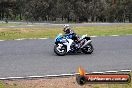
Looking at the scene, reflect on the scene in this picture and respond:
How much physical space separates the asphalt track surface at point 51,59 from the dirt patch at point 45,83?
101 cm

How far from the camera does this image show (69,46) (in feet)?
50.2

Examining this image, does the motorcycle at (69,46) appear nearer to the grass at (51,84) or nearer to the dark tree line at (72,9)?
the grass at (51,84)

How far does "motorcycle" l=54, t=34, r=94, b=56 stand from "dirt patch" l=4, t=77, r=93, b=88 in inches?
189

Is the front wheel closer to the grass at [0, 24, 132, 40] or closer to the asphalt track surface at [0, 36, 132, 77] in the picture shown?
the asphalt track surface at [0, 36, 132, 77]

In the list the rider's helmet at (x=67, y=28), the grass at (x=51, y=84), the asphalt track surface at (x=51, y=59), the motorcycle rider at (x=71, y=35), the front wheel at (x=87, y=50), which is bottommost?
the grass at (x=51, y=84)

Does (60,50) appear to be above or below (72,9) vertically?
below

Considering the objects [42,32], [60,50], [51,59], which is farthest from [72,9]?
[51,59]

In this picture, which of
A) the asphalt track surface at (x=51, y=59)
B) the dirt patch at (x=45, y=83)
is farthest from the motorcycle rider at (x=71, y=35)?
the dirt patch at (x=45, y=83)

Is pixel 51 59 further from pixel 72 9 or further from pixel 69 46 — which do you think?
pixel 72 9

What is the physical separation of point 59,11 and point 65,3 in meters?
2.00

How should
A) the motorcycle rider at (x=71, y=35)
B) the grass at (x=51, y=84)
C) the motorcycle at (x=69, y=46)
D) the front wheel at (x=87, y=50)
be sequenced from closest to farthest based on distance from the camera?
the grass at (x=51, y=84) < the motorcycle at (x=69, y=46) < the motorcycle rider at (x=71, y=35) < the front wheel at (x=87, y=50)

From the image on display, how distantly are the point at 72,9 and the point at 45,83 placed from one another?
2328 inches

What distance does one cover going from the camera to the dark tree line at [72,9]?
68.3m

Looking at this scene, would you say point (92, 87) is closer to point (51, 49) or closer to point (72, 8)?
point (51, 49)
